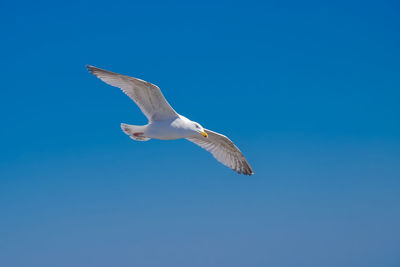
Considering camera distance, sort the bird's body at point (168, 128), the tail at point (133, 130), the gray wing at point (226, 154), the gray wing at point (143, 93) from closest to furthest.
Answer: the gray wing at point (143, 93)
the bird's body at point (168, 128)
the tail at point (133, 130)
the gray wing at point (226, 154)

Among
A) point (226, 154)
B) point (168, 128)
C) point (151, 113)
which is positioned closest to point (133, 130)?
point (151, 113)

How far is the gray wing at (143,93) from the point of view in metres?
9.21

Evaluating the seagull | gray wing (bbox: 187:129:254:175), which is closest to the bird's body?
the seagull

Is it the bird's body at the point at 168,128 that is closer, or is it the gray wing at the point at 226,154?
the bird's body at the point at 168,128

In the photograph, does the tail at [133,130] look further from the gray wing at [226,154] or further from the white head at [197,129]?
the gray wing at [226,154]

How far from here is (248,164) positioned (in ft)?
39.1

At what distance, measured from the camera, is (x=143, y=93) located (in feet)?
31.1

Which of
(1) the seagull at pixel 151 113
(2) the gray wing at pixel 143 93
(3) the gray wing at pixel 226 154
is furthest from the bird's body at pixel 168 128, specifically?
(3) the gray wing at pixel 226 154

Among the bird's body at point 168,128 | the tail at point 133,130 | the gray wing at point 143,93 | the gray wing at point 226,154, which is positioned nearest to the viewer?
the gray wing at point 143,93

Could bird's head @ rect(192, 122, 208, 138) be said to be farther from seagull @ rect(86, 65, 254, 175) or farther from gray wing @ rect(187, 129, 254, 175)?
gray wing @ rect(187, 129, 254, 175)

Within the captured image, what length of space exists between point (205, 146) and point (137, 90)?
3107mm

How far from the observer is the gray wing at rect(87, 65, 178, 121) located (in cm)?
921

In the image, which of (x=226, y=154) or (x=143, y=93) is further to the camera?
(x=226, y=154)

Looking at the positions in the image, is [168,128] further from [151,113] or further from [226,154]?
[226,154]
